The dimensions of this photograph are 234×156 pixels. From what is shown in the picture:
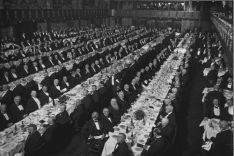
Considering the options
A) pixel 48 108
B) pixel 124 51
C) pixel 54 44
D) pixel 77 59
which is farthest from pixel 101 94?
pixel 54 44

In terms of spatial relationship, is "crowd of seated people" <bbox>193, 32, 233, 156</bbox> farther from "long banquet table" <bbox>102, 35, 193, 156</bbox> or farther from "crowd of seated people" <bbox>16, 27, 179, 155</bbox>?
"crowd of seated people" <bbox>16, 27, 179, 155</bbox>

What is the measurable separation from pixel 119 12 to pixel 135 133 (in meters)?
35.8

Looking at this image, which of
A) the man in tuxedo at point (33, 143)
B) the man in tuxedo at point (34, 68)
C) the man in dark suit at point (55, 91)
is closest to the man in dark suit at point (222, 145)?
the man in tuxedo at point (33, 143)

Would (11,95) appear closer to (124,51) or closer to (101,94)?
(101,94)

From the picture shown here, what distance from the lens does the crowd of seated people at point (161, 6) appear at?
36.2 m

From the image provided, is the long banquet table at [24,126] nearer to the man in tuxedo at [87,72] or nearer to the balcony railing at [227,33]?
the man in tuxedo at [87,72]

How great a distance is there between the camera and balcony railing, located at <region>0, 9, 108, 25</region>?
65.5 ft

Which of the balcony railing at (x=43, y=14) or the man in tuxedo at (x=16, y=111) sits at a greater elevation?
the balcony railing at (x=43, y=14)

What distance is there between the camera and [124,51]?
16.3 meters

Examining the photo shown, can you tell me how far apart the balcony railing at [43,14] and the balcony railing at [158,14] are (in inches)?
177

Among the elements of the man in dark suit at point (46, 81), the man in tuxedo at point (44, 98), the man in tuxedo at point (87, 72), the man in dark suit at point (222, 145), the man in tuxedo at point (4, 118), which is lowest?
the man in dark suit at point (222, 145)

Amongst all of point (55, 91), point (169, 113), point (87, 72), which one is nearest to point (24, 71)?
point (87, 72)

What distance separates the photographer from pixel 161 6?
3722 cm

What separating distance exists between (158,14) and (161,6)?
3.94 ft
